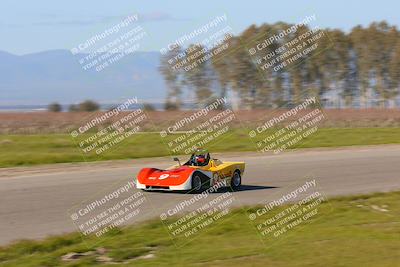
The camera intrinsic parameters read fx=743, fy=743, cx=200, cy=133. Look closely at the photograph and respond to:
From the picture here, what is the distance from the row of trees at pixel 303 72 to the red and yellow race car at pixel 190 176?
61.6 meters

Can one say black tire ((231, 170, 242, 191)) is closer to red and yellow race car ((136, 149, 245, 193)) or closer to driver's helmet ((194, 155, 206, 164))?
red and yellow race car ((136, 149, 245, 193))

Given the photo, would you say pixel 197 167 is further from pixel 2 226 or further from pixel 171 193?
pixel 2 226

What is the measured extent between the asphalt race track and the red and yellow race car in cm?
26

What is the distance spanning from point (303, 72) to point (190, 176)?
247ft

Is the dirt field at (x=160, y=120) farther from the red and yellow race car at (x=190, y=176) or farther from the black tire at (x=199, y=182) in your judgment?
the black tire at (x=199, y=182)

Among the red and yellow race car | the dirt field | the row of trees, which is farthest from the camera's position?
the row of trees

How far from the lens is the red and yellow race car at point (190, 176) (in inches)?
682

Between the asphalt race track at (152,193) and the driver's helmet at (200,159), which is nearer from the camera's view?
the asphalt race track at (152,193)

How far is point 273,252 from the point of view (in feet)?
34.7

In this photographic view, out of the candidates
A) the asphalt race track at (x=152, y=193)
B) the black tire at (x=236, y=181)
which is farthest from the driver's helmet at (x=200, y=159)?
the black tire at (x=236, y=181)

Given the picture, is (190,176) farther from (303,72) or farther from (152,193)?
(303,72)

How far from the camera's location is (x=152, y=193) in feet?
58.0

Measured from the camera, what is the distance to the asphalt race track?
14.1m

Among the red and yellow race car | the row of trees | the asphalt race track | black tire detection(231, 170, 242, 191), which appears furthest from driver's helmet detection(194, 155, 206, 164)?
the row of trees
